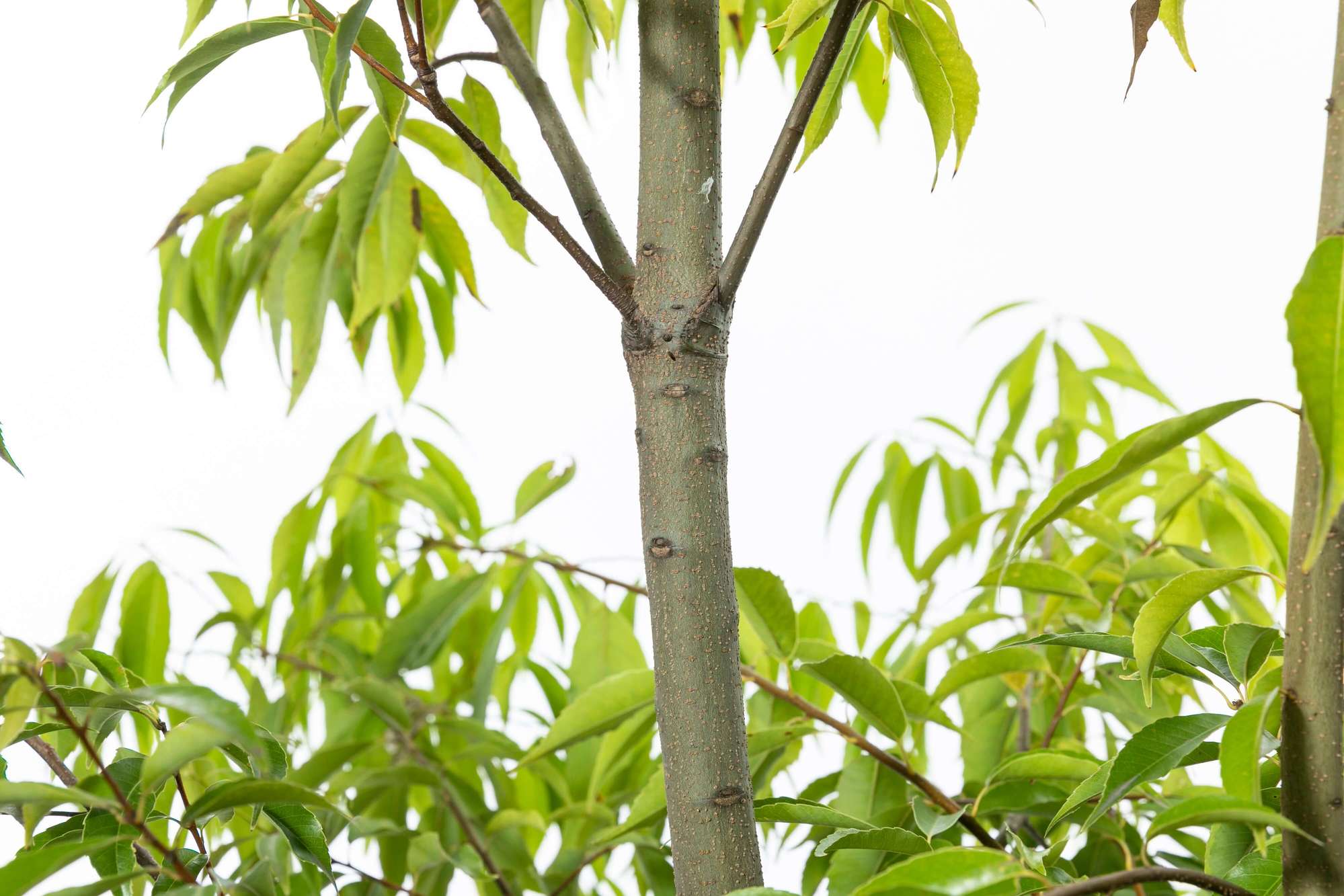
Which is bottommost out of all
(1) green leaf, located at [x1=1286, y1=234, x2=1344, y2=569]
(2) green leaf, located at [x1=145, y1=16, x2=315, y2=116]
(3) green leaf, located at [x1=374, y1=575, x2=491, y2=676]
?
(1) green leaf, located at [x1=1286, y1=234, x2=1344, y2=569]

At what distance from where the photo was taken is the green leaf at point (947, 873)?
198 mm

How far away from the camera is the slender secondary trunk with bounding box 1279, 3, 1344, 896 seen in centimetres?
21

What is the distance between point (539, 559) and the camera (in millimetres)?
555

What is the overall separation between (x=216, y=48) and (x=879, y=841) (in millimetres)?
254

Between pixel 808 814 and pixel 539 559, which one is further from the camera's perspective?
pixel 539 559

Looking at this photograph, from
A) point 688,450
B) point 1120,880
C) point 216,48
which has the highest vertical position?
point 216,48

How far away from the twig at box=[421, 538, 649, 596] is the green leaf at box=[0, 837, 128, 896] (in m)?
0.24

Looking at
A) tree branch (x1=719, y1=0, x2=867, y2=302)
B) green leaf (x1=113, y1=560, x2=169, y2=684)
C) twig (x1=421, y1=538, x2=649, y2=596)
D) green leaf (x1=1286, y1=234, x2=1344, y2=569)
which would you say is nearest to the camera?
green leaf (x1=1286, y1=234, x2=1344, y2=569)

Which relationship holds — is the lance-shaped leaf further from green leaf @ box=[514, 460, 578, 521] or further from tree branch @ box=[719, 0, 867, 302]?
green leaf @ box=[514, 460, 578, 521]

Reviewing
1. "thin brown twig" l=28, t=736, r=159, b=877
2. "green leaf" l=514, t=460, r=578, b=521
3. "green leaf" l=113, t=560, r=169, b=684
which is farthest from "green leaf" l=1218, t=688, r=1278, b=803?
"green leaf" l=113, t=560, r=169, b=684

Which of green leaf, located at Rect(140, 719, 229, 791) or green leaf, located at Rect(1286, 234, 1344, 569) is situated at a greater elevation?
green leaf, located at Rect(1286, 234, 1344, 569)

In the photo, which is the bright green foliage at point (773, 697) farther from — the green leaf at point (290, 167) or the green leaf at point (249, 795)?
the green leaf at point (290, 167)

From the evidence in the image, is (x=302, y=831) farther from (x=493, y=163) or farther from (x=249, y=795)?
(x=493, y=163)

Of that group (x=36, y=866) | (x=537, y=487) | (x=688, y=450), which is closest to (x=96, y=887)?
(x=36, y=866)
